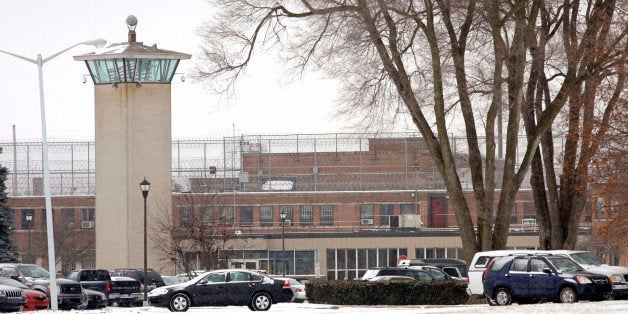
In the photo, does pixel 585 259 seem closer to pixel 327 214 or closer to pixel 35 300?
pixel 35 300

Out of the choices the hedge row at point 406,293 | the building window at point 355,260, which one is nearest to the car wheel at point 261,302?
the hedge row at point 406,293

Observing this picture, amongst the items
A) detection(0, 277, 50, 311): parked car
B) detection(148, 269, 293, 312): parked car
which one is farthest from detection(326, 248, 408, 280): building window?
detection(0, 277, 50, 311): parked car

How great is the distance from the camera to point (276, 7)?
41656 millimetres

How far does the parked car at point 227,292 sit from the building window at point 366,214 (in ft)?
155

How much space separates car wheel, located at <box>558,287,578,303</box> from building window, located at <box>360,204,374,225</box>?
169 ft

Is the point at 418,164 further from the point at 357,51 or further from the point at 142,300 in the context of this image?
the point at 357,51

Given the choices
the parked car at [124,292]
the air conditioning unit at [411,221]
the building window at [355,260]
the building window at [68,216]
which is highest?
the building window at [68,216]

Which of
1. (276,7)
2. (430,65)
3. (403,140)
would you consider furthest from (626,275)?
(403,140)

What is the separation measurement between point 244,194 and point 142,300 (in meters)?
36.6

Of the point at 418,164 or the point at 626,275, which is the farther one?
the point at 418,164

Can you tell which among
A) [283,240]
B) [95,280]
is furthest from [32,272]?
[283,240]

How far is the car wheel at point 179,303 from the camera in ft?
125

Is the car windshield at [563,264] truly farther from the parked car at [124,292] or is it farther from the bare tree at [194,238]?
the bare tree at [194,238]

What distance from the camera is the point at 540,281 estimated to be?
113 feet
